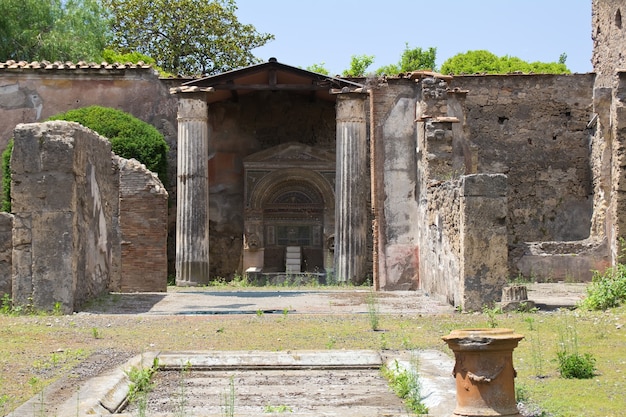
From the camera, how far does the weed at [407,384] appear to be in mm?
5970

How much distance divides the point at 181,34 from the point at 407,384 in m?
32.0

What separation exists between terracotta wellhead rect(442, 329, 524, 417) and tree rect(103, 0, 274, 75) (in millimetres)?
32105

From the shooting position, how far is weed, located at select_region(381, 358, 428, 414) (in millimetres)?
5970

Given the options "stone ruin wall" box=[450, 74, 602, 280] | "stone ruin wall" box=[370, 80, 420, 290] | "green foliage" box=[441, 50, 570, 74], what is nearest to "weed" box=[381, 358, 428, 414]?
"stone ruin wall" box=[370, 80, 420, 290]

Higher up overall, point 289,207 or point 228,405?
point 289,207

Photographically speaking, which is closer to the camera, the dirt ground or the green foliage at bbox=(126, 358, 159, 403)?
the green foliage at bbox=(126, 358, 159, 403)

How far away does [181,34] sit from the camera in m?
37.1

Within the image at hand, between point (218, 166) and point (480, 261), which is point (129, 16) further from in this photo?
point (480, 261)

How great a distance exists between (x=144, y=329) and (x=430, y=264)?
597 centimetres

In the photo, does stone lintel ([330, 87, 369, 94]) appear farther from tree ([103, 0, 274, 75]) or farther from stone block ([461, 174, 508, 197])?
tree ([103, 0, 274, 75])

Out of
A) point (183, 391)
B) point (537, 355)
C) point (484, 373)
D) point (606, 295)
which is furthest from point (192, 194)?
point (484, 373)

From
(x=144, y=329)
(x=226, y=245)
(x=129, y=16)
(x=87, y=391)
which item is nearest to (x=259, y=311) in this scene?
(x=144, y=329)

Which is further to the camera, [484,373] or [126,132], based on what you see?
[126,132]

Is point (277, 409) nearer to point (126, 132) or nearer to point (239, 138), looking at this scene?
point (126, 132)
